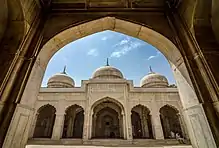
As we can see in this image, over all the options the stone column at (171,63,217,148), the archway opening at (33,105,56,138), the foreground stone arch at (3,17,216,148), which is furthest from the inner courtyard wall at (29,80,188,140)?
the stone column at (171,63,217,148)

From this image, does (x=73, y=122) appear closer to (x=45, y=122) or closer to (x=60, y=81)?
(x=45, y=122)

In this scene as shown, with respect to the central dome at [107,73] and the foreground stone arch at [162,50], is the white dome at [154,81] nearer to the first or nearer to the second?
the central dome at [107,73]

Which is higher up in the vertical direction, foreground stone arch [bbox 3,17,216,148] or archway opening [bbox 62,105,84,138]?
archway opening [bbox 62,105,84,138]

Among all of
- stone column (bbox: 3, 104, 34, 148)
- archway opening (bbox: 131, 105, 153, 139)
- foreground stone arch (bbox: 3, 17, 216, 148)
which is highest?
archway opening (bbox: 131, 105, 153, 139)

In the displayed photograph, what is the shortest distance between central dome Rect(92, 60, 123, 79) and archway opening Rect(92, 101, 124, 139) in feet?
10.4

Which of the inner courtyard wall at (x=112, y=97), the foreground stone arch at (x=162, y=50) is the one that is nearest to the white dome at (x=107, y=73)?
the inner courtyard wall at (x=112, y=97)

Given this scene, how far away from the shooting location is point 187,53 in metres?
2.04

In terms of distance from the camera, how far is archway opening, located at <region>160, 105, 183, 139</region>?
16.2m

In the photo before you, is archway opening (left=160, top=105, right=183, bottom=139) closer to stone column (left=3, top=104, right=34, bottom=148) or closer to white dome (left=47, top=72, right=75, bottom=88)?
white dome (left=47, top=72, right=75, bottom=88)

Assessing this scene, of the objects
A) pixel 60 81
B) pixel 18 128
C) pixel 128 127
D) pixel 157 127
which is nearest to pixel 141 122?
pixel 157 127

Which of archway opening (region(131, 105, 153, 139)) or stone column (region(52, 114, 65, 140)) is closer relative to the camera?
stone column (region(52, 114, 65, 140))

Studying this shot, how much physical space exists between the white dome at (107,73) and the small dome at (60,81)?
323 centimetres

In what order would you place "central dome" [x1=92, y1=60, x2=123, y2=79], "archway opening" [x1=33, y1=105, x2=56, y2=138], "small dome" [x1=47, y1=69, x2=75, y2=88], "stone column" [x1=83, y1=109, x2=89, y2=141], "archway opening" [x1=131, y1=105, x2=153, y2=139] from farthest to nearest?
"small dome" [x1=47, y1=69, x2=75, y2=88] → "central dome" [x1=92, y1=60, x2=123, y2=79] → "archway opening" [x1=33, y1=105, x2=56, y2=138] → "archway opening" [x1=131, y1=105, x2=153, y2=139] → "stone column" [x1=83, y1=109, x2=89, y2=141]

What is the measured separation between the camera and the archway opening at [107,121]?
656 inches
